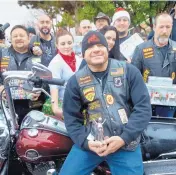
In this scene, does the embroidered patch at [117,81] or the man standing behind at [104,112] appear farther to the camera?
the embroidered patch at [117,81]

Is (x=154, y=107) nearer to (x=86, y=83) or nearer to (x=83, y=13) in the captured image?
(x=86, y=83)

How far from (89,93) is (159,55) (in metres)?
1.60

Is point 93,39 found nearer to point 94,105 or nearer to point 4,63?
point 94,105

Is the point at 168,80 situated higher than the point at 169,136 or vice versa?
the point at 168,80

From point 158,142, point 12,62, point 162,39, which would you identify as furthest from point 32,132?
point 162,39

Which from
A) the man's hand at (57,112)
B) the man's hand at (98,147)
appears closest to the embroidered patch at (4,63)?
the man's hand at (57,112)

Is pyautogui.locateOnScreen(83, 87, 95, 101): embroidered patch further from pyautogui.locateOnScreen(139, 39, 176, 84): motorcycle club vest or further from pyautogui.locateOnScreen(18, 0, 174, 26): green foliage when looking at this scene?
pyautogui.locateOnScreen(18, 0, 174, 26): green foliage

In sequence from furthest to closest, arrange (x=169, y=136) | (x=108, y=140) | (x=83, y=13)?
(x=83, y=13), (x=169, y=136), (x=108, y=140)

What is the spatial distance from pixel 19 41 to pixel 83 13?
25.9 m

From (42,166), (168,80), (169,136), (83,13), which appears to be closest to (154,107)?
(168,80)

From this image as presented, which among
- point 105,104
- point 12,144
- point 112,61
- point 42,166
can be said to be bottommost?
point 42,166

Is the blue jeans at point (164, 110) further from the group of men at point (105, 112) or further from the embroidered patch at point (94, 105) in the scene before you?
the embroidered patch at point (94, 105)

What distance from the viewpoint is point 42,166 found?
9.78 feet

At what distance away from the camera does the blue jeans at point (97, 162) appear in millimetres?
2723
